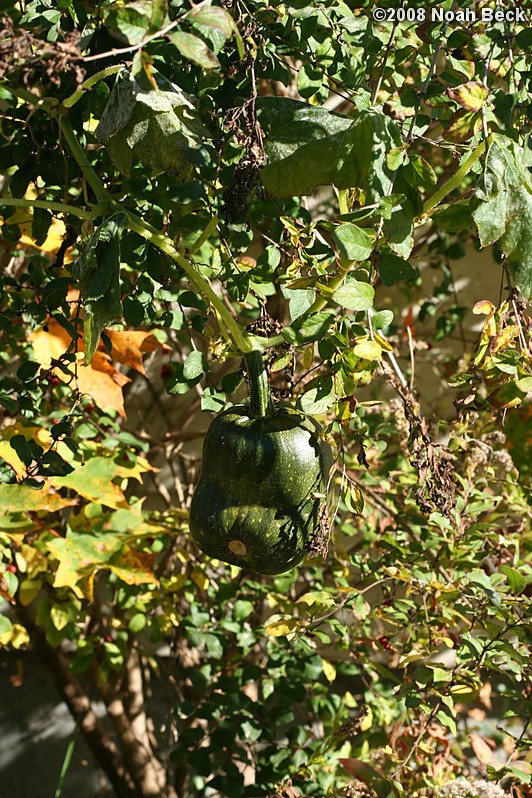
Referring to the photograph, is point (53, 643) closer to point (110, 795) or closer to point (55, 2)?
A: point (110, 795)

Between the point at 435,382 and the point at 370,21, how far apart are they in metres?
1.94

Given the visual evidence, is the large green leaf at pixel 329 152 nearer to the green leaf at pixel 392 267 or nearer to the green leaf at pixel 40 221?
the green leaf at pixel 392 267

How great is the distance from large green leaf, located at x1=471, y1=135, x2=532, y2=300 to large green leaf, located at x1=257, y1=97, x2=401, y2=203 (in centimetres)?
10

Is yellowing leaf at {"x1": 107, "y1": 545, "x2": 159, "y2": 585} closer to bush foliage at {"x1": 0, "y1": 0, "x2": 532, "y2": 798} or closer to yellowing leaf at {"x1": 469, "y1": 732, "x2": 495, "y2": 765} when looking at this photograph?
bush foliage at {"x1": 0, "y1": 0, "x2": 532, "y2": 798}

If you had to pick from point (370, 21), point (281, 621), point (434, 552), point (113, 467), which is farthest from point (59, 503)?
point (370, 21)

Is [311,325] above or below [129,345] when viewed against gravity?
above

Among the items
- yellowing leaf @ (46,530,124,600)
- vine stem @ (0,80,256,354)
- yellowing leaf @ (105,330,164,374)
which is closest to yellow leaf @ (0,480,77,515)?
yellowing leaf @ (46,530,124,600)

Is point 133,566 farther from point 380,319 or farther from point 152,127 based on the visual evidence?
point 152,127

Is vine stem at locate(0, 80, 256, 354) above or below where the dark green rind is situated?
above

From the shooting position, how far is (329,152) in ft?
3.25

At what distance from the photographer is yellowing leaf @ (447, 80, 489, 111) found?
3.68 ft

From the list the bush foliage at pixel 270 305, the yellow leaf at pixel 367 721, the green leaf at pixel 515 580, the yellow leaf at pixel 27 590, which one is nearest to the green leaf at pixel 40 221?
the bush foliage at pixel 270 305

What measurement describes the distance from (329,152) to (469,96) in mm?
257

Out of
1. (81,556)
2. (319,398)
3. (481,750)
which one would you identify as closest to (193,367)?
(319,398)
